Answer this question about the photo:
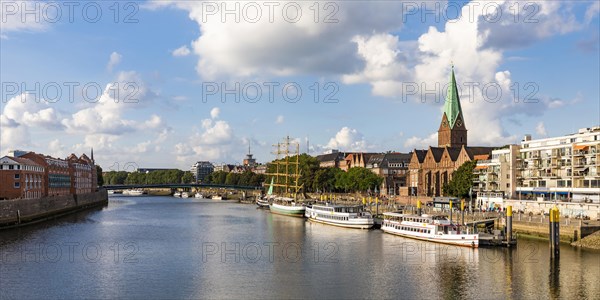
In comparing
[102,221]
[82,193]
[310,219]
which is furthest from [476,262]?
[82,193]

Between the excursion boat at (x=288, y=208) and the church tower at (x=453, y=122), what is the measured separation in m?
53.3

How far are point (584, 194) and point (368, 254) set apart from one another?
131ft

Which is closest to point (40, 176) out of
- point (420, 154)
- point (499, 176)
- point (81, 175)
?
point (81, 175)

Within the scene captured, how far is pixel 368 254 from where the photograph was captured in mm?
58219

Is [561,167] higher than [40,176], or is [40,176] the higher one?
[561,167]

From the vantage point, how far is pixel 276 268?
5084 cm

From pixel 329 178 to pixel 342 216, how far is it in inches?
3412

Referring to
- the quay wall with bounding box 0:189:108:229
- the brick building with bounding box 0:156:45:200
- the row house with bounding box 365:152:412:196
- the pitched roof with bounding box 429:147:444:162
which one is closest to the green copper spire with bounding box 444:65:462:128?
the pitched roof with bounding box 429:147:444:162

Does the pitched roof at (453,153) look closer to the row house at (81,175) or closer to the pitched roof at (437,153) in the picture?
the pitched roof at (437,153)

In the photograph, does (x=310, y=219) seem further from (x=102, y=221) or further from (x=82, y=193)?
(x=82, y=193)

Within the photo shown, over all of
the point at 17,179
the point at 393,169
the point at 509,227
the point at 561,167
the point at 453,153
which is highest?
the point at 453,153

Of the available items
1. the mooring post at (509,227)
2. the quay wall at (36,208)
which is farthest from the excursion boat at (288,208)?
the mooring post at (509,227)

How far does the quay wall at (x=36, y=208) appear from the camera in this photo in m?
79.9

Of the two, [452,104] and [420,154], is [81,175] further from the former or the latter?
[452,104]
